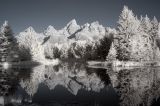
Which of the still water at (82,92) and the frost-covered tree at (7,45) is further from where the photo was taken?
the frost-covered tree at (7,45)

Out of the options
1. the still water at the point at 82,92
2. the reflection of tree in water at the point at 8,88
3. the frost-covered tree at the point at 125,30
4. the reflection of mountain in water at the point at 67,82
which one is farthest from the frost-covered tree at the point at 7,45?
the still water at the point at 82,92

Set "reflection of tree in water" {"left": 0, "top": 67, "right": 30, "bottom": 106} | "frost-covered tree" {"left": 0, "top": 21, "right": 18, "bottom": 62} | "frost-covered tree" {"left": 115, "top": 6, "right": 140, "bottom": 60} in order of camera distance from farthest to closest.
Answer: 1. "frost-covered tree" {"left": 0, "top": 21, "right": 18, "bottom": 62}
2. "frost-covered tree" {"left": 115, "top": 6, "right": 140, "bottom": 60}
3. "reflection of tree in water" {"left": 0, "top": 67, "right": 30, "bottom": 106}

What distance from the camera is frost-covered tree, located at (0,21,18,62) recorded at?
80125 millimetres

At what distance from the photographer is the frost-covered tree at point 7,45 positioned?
80125 mm

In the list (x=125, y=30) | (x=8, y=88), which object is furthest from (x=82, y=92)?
(x=125, y=30)

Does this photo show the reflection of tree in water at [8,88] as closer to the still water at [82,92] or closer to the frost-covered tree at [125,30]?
the still water at [82,92]

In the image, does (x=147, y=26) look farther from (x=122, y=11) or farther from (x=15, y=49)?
(x=15, y=49)

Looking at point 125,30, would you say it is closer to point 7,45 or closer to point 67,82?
point 7,45

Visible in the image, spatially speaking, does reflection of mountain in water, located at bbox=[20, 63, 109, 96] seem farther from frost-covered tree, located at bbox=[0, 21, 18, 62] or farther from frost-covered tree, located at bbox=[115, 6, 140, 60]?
frost-covered tree, located at bbox=[0, 21, 18, 62]

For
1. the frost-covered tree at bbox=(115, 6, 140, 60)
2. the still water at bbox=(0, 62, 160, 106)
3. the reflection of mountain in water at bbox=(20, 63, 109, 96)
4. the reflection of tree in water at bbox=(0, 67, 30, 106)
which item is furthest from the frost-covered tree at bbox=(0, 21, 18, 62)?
the still water at bbox=(0, 62, 160, 106)

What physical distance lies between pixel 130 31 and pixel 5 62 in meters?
40.7

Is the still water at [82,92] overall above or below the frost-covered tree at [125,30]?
below

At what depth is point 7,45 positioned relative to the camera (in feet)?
263

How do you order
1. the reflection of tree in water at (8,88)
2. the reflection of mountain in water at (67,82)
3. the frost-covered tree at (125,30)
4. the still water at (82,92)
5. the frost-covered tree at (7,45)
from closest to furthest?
1. the still water at (82,92)
2. the reflection of tree in water at (8,88)
3. the reflection of mountain in water at (67,82)
4. the frost-covered tree at (125,30)
5. the frost-covered tree at (7,45)
